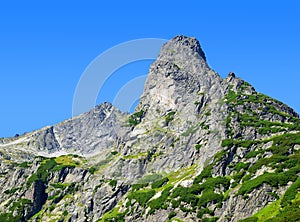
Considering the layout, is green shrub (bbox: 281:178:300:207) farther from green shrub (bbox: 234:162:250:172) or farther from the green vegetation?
green shrub (bbox: 234:162:250:172)

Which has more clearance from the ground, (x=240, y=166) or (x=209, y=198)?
(x=240, y=166)

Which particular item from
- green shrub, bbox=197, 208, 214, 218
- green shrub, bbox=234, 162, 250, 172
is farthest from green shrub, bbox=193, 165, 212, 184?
green shrub, bbox=197, 208, 214, 218

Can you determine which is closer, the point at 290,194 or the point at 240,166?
the point at 290,194

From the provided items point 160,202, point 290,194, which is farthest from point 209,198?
point 290,194

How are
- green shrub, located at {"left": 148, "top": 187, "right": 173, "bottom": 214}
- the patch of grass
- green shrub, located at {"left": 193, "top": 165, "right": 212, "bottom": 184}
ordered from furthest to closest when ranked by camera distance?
green shrub, located at {"left": 193, "top": 165, "right": 212, "bottom": 184} < green shrub, located at {"left": 148, "top": 187, "right": 173, "bottom": 214} < the patch of grass

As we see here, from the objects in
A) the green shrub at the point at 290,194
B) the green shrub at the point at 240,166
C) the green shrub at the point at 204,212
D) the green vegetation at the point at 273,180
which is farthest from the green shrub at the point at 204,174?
the green shrub at the point at 290,194

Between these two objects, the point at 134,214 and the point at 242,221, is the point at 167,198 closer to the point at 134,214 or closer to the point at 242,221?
the point at 134,214

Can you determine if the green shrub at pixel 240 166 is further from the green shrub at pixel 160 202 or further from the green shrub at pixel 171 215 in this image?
the green shrub at pixel 171 215

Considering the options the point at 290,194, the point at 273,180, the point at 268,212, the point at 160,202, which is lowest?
the point at 268,212

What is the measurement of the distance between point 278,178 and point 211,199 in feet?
81.2

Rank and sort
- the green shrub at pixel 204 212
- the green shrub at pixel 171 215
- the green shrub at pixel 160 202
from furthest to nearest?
the green shrub at pixel 160 202
the green shrub at pixel 171 215
the green shrub at pixel 204 212

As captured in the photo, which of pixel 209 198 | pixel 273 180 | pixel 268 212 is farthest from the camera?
pixel 209 198

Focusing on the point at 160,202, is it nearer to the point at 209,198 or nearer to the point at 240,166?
the point at 209,198

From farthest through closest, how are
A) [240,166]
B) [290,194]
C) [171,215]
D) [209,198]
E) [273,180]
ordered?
[240,166], [171,215], [209,198], [273,180], [290,194]
